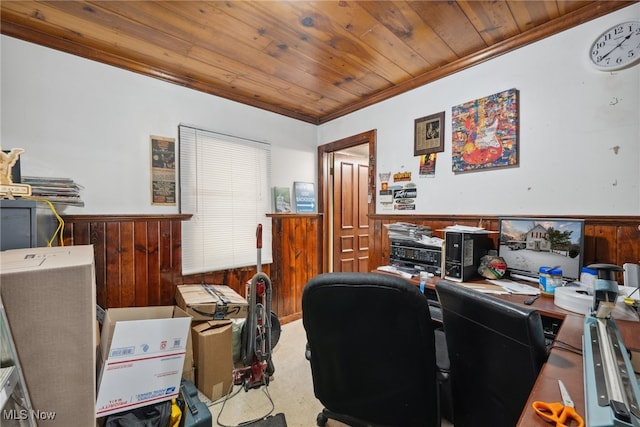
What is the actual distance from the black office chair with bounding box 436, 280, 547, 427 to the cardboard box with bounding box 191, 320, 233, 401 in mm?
1441

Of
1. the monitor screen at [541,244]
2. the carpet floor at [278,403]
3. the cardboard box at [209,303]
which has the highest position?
the monitor screen at [541,244]

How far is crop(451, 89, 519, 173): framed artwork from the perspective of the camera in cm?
190

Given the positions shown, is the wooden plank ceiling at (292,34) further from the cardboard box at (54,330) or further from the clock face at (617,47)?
the cardboard box at (54,330)

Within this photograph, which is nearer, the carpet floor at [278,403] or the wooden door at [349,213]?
the carpet floor at [278,403]

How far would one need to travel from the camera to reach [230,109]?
8.87 feet

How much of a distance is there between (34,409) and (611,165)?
2.81 meters

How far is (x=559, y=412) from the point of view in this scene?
610 mm

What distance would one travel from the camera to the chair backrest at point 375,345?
99 cm

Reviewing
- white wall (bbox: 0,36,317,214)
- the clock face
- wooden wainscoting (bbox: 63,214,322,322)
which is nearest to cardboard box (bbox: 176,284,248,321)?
wooden wainscoting (bbox: 63,214,322,322)

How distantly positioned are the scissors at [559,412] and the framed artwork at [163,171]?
2.54 metres

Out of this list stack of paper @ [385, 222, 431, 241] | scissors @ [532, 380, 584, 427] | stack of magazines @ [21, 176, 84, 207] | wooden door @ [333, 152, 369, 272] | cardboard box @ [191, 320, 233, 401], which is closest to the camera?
scissors @ [532, 380, 584, 427]

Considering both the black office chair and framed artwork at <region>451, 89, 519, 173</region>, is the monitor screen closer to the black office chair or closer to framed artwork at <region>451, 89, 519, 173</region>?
framed artwork at <region>451, 89, 519, 173</region>

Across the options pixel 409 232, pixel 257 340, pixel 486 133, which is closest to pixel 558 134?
pixel 486 133

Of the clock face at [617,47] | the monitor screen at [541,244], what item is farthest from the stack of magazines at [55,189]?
the clock face at [617,47]
